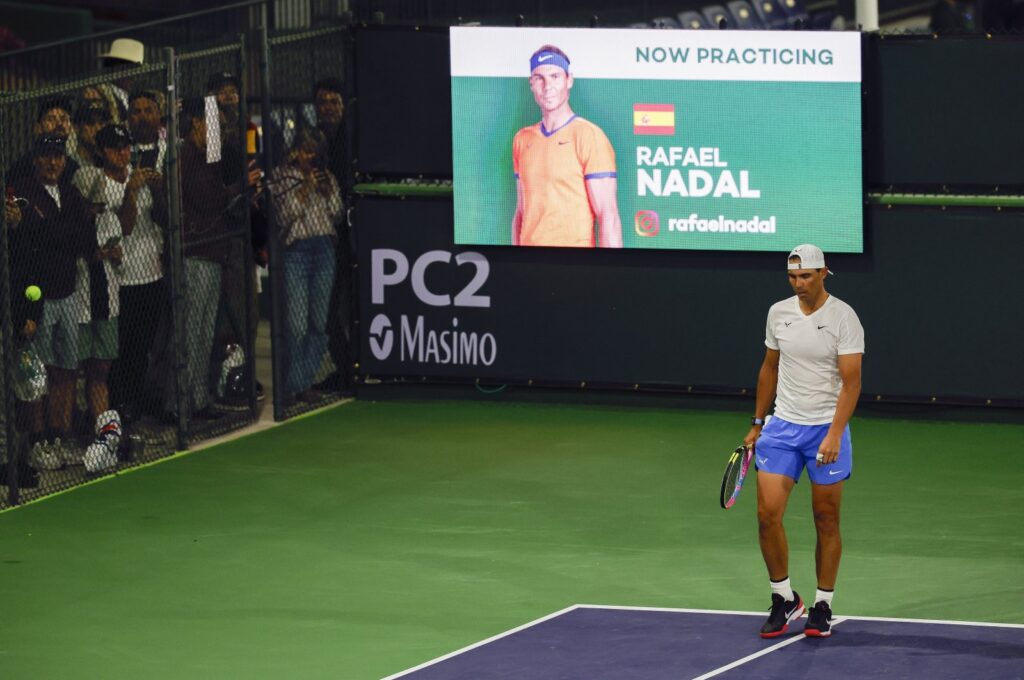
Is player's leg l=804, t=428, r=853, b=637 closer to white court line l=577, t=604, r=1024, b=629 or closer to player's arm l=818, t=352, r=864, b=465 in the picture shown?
player's arm l=818, t=352, r=864, b=465

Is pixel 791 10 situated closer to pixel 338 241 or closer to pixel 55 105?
pixel 338 241

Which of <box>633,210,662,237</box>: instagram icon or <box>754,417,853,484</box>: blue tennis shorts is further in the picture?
<box>633,210,662,237</box>: instagram icon

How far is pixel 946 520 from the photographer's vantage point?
41.0 ft

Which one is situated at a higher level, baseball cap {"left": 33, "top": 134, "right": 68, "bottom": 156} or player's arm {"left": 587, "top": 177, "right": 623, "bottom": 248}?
baseball cap {"left": 33, "top": 134, "right": 68, "bottom": 156}

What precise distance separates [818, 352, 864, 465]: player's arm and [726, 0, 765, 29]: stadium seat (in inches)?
682

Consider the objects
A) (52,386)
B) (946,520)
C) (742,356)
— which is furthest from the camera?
(742,356)

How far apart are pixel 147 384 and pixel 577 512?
13.1 ft

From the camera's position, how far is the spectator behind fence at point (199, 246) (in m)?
14.9

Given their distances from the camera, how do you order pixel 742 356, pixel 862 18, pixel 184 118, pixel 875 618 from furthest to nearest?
pixel 862 18
pixel 742 356
pixel 184 118
pixel 875 618

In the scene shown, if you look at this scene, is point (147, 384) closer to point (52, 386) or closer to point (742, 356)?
point (52, 386)

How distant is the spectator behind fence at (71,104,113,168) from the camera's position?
46.3 feet

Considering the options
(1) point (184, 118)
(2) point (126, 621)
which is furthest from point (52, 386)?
(2) point (126, 621)

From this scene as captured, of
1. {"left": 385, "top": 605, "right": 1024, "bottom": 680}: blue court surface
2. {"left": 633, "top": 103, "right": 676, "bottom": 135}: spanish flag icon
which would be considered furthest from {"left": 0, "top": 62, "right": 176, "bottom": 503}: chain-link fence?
{"left": 385, "top": 605, "right": 1024, "bottom": 680}: blue court surface

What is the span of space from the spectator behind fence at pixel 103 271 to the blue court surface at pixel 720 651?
5.15m
